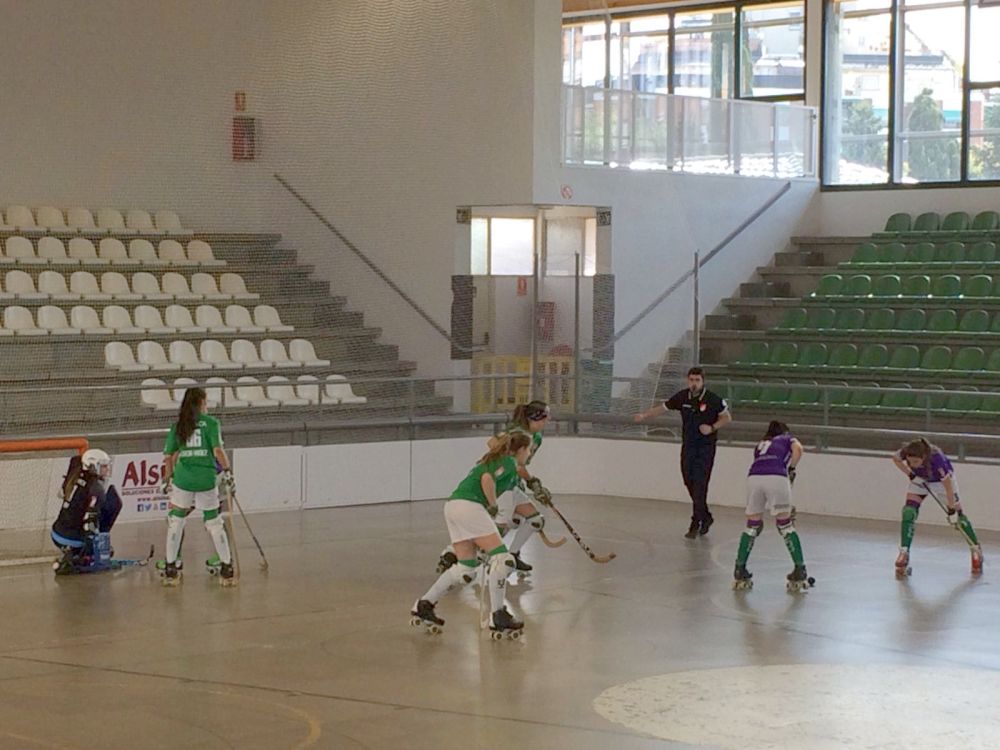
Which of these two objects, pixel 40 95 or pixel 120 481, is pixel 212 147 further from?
pixel 120 481

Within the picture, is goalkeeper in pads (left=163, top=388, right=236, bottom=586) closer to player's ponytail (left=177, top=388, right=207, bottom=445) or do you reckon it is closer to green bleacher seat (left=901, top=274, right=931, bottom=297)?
player's ponytail (left=177, top=388, right=207, bottom=445)

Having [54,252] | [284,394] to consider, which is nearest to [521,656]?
[284,394]

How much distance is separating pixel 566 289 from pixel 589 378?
1.17 meters

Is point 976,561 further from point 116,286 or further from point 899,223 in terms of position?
point 899,223

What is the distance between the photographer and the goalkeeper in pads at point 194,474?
39.8 feet

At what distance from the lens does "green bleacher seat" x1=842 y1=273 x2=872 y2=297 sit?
72.3 feet

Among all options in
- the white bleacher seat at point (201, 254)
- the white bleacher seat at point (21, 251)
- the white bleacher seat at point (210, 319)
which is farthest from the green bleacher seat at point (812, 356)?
the white bleacher seat at point (21, 251)

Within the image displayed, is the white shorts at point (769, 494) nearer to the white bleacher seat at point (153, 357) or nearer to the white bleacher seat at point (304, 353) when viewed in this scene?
the white bleacher seat at point (304, 353)

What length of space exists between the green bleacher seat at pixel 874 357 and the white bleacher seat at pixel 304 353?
685 centimetres

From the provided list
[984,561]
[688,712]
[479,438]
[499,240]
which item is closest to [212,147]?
[499,240]

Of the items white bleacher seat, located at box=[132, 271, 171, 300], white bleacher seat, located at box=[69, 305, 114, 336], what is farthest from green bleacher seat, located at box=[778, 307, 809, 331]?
white bleacher seat, located at box=[69, 305, 114, 336]

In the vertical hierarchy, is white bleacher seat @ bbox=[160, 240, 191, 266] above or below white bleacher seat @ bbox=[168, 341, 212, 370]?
above

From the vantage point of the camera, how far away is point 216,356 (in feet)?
61.2

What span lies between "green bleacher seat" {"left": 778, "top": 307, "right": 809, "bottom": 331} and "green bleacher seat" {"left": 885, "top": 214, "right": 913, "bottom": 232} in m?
2.50
